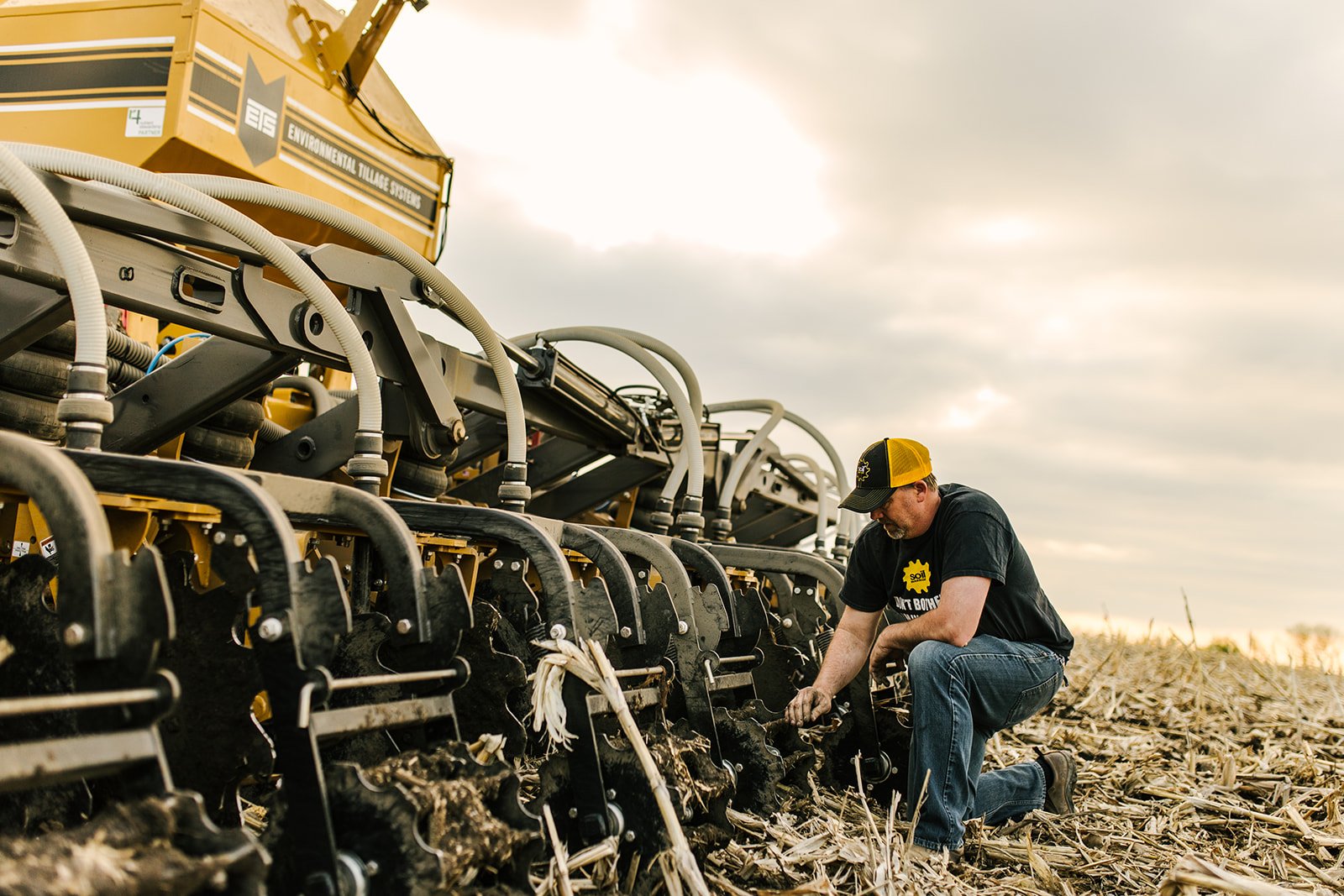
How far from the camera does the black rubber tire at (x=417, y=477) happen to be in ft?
13.6

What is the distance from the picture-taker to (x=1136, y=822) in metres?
3.88

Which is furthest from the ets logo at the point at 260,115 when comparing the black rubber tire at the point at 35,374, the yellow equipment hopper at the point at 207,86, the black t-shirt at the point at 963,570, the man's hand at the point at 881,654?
the man's hand at the point at 881,654

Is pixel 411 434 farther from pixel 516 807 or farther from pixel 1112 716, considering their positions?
pixel 1112 716

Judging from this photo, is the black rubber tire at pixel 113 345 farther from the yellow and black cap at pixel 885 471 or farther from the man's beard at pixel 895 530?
the man's beard at pixel 895 530

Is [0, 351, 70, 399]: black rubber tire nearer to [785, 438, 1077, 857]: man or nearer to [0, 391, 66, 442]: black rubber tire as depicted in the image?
[0, 391, 66, 442]: black rubber tire

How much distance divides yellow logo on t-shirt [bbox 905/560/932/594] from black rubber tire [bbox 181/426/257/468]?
2277 mm

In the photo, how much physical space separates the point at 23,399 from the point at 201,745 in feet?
5.44

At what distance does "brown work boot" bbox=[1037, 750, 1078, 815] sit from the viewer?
383 cm

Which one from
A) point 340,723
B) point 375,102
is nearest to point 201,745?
point 340,723

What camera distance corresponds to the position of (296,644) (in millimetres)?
2033

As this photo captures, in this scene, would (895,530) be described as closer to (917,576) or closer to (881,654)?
(917,576)

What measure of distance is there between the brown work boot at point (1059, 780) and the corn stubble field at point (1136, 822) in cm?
5

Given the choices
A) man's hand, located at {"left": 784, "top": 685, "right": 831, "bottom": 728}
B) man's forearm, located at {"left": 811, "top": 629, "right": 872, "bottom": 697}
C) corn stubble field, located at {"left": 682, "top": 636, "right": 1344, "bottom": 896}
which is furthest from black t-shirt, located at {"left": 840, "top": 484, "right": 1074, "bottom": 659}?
corn stubble field, located at {"left": 682, "top": 636, "right": 1344, "bottom": 896}

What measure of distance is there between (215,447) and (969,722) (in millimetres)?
2579
